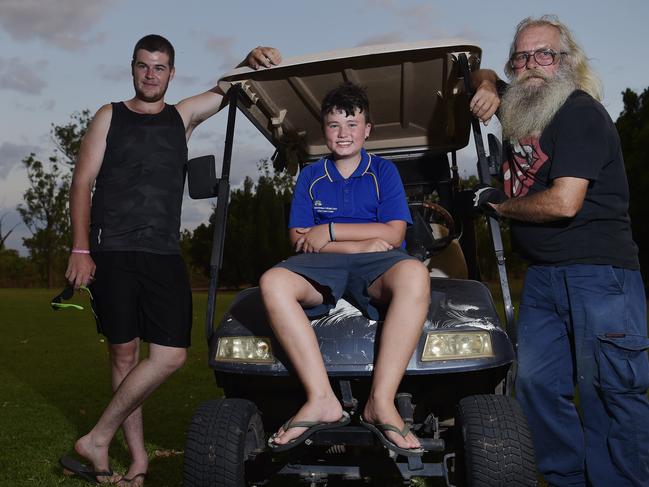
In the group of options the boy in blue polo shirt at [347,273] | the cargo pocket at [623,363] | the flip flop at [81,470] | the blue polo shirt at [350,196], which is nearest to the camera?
the boy in blue polo shirt at [347,273]

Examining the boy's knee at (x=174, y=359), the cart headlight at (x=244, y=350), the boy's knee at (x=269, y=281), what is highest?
the boy's knee at (x=269, y=281)

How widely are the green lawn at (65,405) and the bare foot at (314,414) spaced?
1588 mm

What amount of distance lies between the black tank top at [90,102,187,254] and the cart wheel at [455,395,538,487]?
1969 millimetres

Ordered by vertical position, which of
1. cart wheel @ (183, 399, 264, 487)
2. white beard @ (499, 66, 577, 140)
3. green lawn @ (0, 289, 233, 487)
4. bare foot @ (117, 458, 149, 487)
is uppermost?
white beard @ (499, 66, 577, 140)

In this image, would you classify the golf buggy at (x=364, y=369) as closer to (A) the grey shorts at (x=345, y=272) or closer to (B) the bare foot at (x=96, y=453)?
(A) the grey shorts at (x=345, y=272)

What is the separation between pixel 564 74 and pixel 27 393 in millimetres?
5863

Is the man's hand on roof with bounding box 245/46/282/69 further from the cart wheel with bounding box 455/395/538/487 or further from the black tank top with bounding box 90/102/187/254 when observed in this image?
the cart wheel with bounding box 455/395/538/487

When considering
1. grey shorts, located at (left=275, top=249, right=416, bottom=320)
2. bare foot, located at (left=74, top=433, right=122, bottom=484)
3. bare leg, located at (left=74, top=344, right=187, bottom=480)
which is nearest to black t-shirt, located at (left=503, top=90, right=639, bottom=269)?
grey shorts, located at (left=275, top=249, right=416, bottom=320)

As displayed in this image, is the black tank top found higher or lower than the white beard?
lower

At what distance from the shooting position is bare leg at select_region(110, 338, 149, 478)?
4.32 meters

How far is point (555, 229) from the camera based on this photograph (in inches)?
146

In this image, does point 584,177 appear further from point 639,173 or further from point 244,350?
point 639,173

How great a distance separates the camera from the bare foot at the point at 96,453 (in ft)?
13.9

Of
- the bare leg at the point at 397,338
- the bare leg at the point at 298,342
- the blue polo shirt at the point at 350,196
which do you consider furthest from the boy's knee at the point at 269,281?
the blue polo shirt at the point at 350,196
